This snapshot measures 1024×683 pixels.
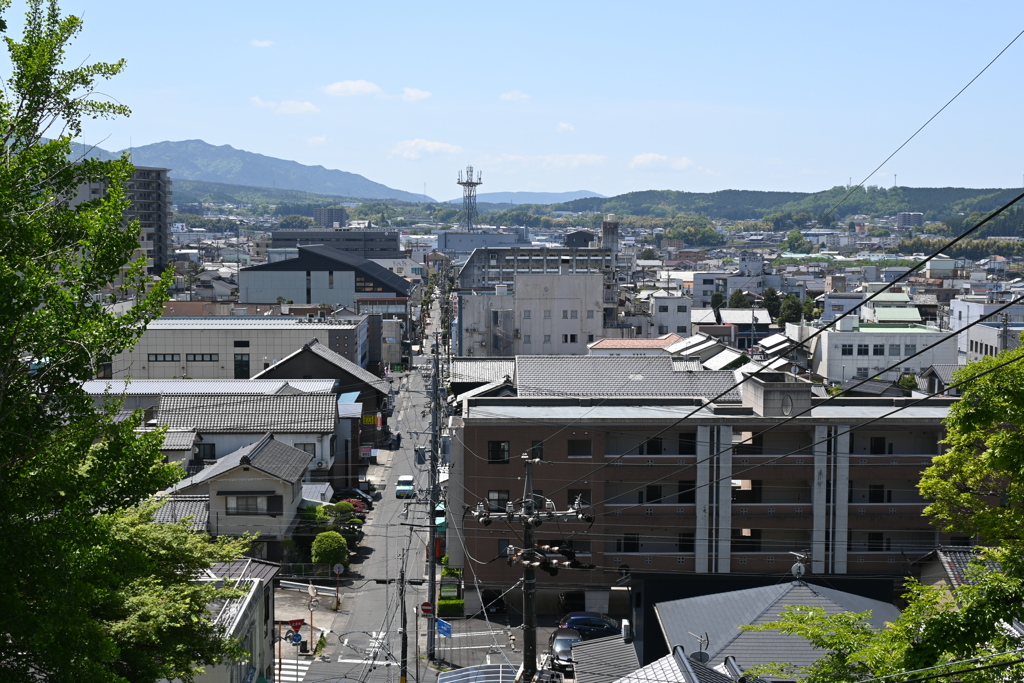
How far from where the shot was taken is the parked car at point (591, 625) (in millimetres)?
19547

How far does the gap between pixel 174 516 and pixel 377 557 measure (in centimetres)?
707

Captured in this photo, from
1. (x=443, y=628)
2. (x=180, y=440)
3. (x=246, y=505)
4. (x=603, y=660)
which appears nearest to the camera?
(x=603, y=660)

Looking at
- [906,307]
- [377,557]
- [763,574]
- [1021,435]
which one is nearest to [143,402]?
[377,557]

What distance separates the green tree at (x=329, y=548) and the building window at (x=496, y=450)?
4261mm

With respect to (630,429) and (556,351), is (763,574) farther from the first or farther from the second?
(556,351)

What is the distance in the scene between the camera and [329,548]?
22281mm

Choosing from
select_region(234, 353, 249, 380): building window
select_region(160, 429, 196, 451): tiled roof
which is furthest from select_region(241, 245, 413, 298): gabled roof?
select_region(160, 429, 196, 451): tiled roof

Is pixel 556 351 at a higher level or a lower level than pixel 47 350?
lower

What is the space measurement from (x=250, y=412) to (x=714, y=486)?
13.5m

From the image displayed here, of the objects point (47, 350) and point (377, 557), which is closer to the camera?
point (47, 350)

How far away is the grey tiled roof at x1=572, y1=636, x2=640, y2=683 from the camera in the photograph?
1312cm

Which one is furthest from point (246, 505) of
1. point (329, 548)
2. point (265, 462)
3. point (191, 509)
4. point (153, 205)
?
point (153, 205)

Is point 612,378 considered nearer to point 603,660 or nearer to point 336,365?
point 336,365

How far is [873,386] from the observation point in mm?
34219
